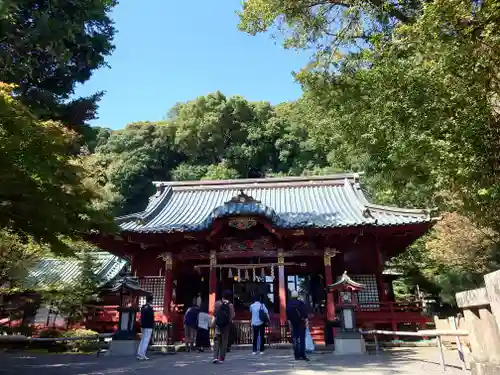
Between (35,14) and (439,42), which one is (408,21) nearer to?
(439,42)

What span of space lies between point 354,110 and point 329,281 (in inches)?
242

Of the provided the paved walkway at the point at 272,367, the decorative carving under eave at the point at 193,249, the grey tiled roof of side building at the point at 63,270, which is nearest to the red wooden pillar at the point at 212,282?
the decorative carving under eave at the point at 193,249

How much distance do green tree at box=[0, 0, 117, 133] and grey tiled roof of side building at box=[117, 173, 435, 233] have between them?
4.95 m

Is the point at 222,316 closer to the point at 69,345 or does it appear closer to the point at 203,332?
the point at 203,332

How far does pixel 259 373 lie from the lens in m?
6.73

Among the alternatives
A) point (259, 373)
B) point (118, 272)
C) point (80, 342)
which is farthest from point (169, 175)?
point (259, 373)

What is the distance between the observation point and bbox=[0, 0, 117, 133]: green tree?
897 centimetres

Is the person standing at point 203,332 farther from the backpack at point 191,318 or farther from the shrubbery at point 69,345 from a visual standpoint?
the shrubbery at point 69,345

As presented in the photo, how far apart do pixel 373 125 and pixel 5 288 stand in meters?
16.0

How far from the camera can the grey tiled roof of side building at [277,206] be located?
13422 mm

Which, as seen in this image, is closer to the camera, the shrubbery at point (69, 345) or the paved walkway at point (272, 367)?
the paved walkway at point (272, 367)

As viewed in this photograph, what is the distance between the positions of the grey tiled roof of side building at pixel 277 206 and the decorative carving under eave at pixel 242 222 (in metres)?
0.37

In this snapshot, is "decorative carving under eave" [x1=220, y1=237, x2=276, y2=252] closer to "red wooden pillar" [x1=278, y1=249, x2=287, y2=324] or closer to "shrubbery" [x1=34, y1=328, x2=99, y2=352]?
"red wooden pillar" [x1=278, y1=249, x2=287, y2=324]

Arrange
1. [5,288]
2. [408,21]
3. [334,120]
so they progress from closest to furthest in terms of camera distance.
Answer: [408,21] → [334,120] → [5,288]
